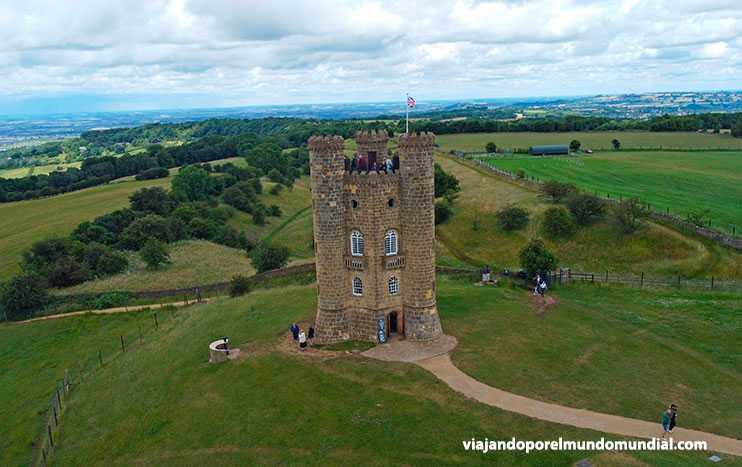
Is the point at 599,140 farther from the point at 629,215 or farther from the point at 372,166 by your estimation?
the point at 372,166

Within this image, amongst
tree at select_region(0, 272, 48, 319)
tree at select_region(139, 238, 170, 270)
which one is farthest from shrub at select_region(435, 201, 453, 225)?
tree at select_region(0, 272, 48, 319)

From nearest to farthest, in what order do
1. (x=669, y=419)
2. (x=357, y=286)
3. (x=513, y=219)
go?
(x=669, y=419), (x=357, y=286), (x=513, y=219)

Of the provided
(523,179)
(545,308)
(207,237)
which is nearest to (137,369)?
(545,308)

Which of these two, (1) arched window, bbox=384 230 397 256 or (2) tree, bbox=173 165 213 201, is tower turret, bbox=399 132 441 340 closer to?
(1) arched window, bbox=384 230 397 256

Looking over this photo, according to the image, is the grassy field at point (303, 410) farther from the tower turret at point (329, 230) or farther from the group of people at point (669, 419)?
the tower turret at point (329, 230)

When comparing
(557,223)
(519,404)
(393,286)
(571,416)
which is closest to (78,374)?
(393,286)

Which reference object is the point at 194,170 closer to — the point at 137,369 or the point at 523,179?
the point at 523,179

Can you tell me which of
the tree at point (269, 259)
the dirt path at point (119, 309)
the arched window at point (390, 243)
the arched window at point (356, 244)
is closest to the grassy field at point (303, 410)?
the arched window at point (356, 244)
